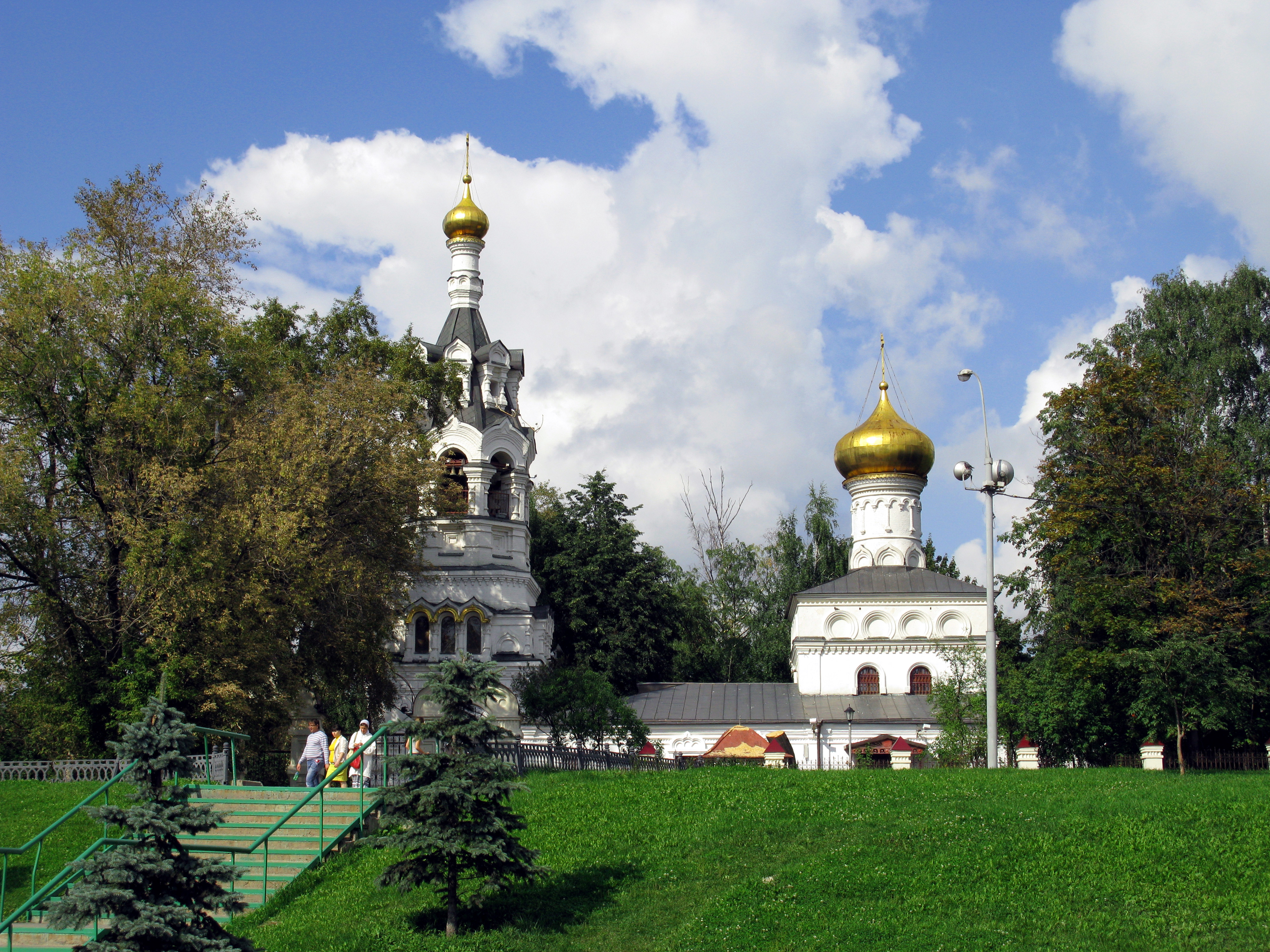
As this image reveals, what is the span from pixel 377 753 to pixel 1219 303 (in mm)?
25497

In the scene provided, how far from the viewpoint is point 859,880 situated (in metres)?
11.5

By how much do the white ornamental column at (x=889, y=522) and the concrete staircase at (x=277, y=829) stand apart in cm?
2861

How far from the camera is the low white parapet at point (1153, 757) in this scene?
19.1 metres

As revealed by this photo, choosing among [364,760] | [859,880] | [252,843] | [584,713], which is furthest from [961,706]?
[252,843]

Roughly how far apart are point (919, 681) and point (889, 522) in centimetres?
604

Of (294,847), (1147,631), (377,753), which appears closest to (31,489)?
(377,753)

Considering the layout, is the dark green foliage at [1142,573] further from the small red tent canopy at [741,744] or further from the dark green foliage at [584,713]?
the dark green foliage at [584,713]

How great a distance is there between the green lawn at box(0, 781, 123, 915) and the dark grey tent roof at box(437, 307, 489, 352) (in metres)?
19.6

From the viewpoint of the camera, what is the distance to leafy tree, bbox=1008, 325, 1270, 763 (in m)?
22.8

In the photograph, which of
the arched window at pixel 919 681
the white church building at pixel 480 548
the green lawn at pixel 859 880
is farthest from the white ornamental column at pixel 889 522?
the green lawn at pixel 859 880

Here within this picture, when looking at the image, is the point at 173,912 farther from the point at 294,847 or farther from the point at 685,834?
the point at 685,834

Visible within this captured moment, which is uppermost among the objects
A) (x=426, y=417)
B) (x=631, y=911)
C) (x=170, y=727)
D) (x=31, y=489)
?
(x=426, y=417)

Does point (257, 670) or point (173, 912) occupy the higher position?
point (257, 670)

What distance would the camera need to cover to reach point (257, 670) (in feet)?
66.7
